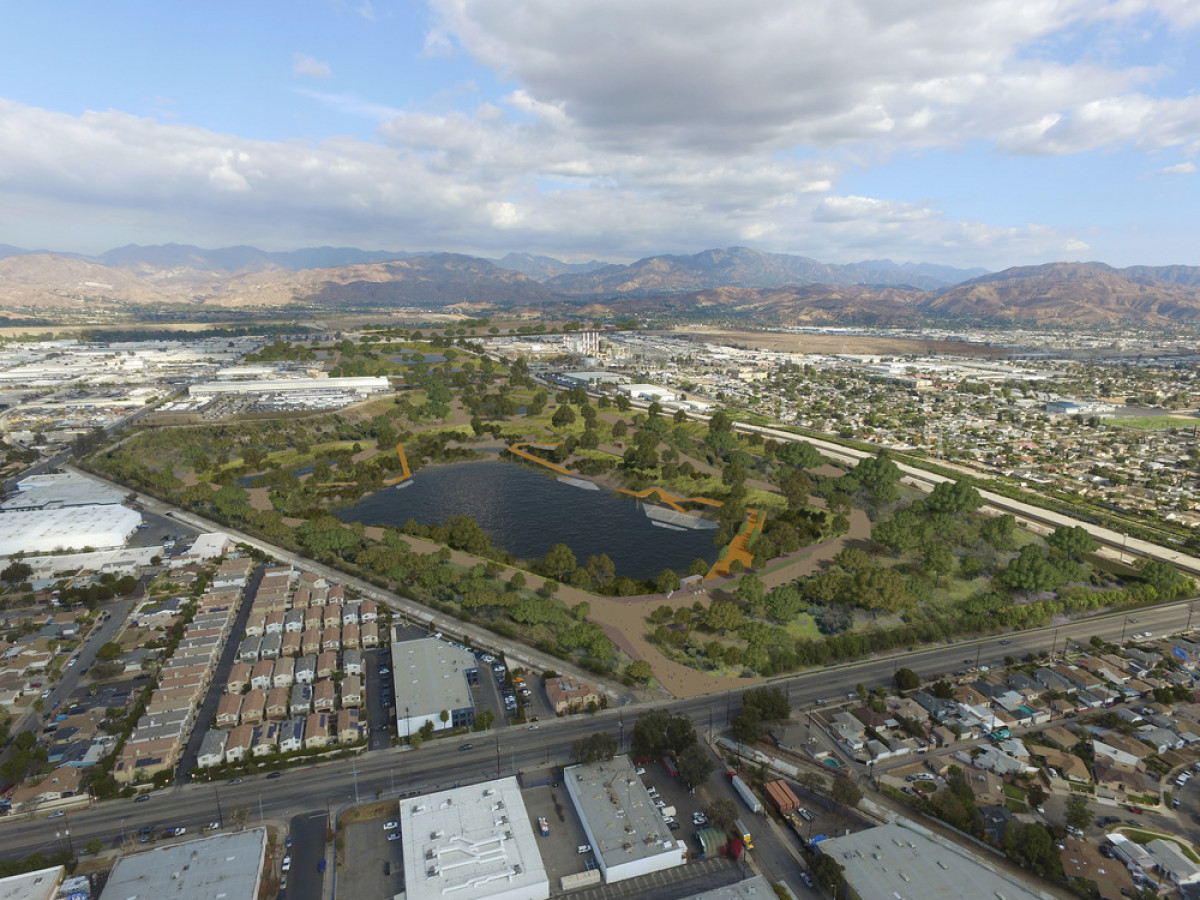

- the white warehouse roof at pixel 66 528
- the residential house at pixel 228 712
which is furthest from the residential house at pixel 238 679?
the white warehouse roof at pixel 66 528

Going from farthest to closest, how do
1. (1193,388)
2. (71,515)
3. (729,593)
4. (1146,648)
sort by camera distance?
(1193,388) → (71,515) → (729,593) → (1146,648)

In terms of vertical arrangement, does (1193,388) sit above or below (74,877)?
above

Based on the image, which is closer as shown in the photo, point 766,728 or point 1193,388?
point 766,728

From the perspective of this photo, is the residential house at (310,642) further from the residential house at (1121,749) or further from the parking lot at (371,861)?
the residential house at (1121,749)

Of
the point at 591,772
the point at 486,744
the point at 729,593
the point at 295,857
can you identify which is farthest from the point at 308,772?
the point at 729,593

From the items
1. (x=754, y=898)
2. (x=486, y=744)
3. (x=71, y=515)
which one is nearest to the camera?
(x=754, y=898)

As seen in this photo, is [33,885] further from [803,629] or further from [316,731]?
[803,629]

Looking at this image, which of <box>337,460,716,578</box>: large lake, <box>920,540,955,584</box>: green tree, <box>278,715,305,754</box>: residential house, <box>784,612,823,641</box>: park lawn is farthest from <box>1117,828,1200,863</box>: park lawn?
<box>278,715,305,754</box>: residential house

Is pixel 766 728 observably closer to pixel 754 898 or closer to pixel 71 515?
pixel 754 898
